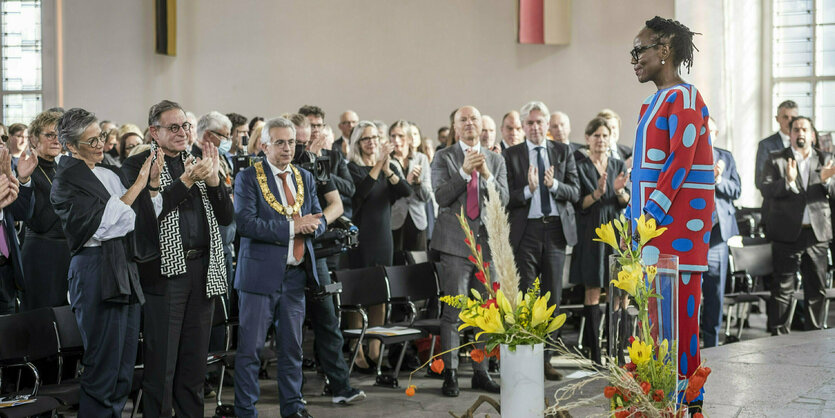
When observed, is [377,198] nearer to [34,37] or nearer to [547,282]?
[547,282]

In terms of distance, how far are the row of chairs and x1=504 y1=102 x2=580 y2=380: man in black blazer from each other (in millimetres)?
2746

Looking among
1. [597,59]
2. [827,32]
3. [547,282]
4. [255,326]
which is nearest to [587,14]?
[597,59]

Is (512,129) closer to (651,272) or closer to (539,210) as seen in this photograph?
(539,210)

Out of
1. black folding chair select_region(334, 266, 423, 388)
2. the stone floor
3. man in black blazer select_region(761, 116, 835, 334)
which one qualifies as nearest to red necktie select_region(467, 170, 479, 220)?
black folding chair select_region(334, 266, 423, 388)

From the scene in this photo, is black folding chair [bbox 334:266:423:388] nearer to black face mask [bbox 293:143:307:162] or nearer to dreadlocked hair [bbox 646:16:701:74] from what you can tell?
black face mask [bbox 293:143:307:162]

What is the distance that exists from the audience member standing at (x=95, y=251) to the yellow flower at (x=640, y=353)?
2.73m

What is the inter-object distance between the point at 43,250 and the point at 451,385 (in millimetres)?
2458

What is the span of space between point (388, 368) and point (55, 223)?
2.49 meters

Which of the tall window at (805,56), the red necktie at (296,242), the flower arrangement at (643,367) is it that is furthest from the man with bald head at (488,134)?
the tall window at (805,56)

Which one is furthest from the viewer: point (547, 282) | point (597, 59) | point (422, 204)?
point (597, 59)

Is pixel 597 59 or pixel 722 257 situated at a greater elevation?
pixel 597 59

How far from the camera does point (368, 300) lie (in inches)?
234

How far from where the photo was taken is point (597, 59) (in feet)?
37.2

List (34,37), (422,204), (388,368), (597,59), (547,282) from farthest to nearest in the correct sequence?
(34,37) < (597,59) < (422,204) < (388,368) < (547,282)
